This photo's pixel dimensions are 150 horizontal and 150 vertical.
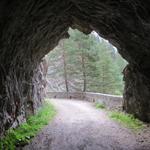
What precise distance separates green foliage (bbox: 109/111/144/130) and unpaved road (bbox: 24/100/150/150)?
19.9 inches

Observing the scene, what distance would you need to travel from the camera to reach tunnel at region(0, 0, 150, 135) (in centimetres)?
1054

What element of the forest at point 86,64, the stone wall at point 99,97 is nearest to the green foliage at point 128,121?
the stone wall at point 99,97

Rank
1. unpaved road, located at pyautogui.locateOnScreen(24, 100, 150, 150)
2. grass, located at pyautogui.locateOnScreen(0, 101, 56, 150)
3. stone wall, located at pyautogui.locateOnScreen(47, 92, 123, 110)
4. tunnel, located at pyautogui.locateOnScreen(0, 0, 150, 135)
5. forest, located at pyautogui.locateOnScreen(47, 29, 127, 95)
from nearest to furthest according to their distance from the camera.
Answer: tunnel, located at pyautogui.locateOnScreen(0, 0, 150, 135) < grass, located at pyautogui.locateOnScreen(0, 101, 56, 150) < unpaved road, located at pyautogui.locateOnScreen(24, 100, 150, 150) < stone wall, located at pyautogui.locateOnScreen(47, 92, 123, 110) < forest, located at pyautogui.locateOnScreen(47, 29, 127, 95)

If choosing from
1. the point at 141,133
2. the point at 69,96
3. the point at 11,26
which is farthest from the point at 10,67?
the point at 69,96

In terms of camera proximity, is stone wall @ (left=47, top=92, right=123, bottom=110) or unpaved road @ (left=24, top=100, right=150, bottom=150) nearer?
unpaved road @ (left=24, top=100, right=150, bottom=150)

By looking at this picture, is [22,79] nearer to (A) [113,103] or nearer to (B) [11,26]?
(B) [11,26]

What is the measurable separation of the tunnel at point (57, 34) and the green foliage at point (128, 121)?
1.35 ft

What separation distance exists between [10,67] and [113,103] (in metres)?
11.8

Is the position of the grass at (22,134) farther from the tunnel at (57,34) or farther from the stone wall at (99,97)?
the stone wall at (99,97)

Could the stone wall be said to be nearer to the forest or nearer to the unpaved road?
the forest

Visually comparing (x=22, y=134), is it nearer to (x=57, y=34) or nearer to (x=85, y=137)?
(x=85, y=137)

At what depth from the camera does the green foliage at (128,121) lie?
588 inches

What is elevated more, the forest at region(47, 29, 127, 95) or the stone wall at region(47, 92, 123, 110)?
the forest at region(47, 29, 127, 95)

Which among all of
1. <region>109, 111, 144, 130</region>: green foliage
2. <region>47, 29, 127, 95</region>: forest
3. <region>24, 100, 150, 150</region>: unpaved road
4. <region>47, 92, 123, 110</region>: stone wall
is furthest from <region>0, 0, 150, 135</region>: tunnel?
<region>47, 29, 127, 95</region>: forest
